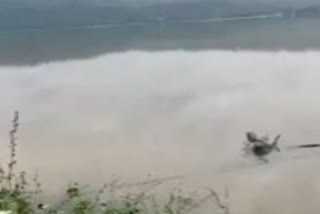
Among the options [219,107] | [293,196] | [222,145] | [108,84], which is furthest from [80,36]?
[293,196]

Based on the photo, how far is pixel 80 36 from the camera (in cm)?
1519

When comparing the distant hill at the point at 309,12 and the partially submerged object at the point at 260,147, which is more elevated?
the distant hill at the point at 309,12

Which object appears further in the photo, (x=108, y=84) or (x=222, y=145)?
(x=108, y=84)

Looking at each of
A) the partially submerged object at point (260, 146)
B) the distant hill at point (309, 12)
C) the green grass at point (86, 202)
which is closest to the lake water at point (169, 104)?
the partially submerged object at point (260, 146)

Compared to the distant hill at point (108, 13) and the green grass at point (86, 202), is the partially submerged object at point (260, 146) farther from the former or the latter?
the distant hill at point (108, 13)

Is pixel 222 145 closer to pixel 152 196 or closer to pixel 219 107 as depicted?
pixel 219 107

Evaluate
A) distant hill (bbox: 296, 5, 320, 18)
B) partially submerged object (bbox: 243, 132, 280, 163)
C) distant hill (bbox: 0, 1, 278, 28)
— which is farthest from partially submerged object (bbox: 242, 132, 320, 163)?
distant hill (bbox: 296, 5, 320, 18)

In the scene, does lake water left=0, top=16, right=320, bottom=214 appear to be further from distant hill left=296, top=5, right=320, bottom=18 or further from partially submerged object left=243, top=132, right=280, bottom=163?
distant hill left=296, top=5, right=320, bottom=18

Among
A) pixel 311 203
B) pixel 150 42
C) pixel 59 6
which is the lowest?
pixel 311 203

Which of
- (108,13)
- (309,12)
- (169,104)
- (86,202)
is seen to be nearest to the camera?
(86,202)

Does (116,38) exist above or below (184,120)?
above

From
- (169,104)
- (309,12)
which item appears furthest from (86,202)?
(309,12)

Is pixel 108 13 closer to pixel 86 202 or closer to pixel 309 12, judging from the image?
pixel 309 12

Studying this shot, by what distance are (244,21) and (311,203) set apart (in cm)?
1013
